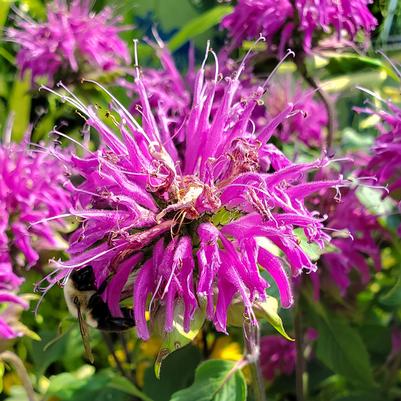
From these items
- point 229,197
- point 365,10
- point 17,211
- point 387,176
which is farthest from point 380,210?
point 17,211

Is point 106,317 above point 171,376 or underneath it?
above

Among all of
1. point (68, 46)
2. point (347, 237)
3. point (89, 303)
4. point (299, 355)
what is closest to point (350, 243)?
point (347, 237)

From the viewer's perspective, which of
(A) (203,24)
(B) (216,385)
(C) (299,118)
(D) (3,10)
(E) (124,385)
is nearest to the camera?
(B) (216,385)

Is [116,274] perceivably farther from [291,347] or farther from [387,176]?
[291,347]

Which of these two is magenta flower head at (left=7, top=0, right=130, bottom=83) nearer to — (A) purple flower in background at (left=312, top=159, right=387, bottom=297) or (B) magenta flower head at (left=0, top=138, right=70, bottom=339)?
(B) magenta flower head at (left=0, top=138, right=70, bottom=339)

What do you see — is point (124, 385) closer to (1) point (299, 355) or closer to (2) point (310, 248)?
(1) point (299, 355)

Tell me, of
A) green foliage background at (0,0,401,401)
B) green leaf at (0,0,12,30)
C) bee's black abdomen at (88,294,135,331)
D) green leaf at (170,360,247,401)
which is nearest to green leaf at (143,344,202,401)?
green foliage background at (0,0,401,401)

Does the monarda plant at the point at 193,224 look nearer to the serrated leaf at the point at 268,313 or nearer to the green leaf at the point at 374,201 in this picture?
the serrated leaf at the point at 268,313
